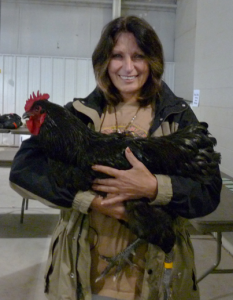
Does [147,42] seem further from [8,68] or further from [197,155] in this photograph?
[8,68]

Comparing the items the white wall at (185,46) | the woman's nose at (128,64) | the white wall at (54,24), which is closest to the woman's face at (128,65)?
the woman's nose at (128,64)

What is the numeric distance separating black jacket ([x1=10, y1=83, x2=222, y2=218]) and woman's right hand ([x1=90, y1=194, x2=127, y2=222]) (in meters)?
0.09

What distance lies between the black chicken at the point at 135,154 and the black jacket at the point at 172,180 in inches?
1.3

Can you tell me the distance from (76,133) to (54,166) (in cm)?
15

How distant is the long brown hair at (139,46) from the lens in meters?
1.26

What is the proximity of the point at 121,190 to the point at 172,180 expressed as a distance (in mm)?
185

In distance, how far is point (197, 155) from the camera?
1.23 m

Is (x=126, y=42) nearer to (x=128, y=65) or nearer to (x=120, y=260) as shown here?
(x=128, y=65)

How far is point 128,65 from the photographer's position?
126 centimetres

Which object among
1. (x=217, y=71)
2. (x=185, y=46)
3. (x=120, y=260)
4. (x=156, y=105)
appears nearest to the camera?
(x=120, y=260)

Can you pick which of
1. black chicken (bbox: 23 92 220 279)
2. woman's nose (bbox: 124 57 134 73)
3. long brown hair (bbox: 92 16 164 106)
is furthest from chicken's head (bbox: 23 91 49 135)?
woman's nose (bbox: 124 57 134 73)

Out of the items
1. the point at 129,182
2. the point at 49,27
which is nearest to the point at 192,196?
the point at 129,182

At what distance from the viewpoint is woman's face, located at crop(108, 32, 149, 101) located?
1.27m

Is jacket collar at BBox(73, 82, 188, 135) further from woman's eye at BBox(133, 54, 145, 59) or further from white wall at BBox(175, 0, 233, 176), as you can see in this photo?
white wall at BBox(175, 0, 233, 176)
